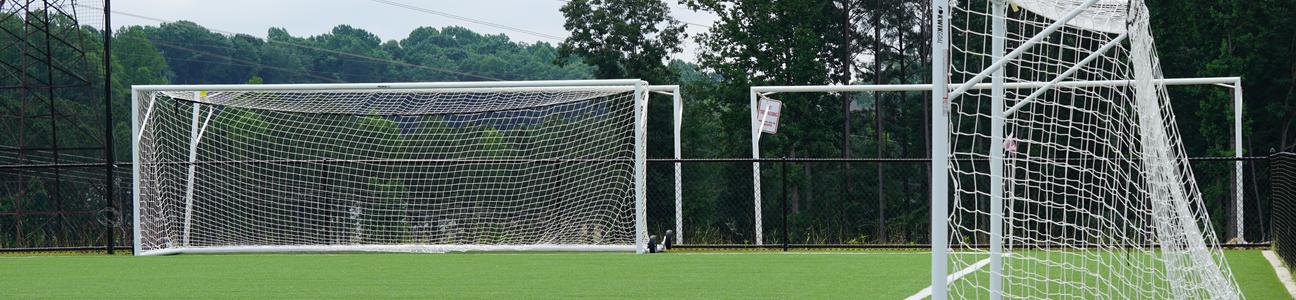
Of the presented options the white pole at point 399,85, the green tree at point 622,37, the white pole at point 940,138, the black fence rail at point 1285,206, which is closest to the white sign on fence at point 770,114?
the white pole at point 399,85

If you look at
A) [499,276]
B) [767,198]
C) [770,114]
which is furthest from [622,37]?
[499,276]

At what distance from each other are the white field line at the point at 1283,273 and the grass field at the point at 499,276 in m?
0.08

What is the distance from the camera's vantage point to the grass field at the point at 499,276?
848cm

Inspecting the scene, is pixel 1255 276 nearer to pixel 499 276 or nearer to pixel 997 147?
pixel 997 147

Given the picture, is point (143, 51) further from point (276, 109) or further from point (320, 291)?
point (320, 291)

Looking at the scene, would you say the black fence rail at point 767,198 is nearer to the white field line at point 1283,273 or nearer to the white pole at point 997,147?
→ the white field line at point 1283,273

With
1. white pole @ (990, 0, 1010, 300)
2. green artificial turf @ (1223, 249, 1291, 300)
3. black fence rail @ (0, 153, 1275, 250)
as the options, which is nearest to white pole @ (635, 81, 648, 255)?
green artificial turf @ (1223, 249, 1291, 300)

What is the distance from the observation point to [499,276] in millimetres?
9953

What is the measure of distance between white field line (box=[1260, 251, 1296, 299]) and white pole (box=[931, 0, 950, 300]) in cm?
361

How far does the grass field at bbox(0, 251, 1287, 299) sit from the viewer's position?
848 centimetres

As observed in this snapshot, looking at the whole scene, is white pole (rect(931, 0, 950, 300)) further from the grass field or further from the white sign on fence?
the white sign on fence

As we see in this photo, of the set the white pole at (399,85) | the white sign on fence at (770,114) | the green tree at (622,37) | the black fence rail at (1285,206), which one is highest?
the green tree at (622,37)

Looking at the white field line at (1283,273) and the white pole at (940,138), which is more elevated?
the white pole at (940,138)

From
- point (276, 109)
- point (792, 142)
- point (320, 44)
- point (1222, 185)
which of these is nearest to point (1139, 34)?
point (276, 109)
